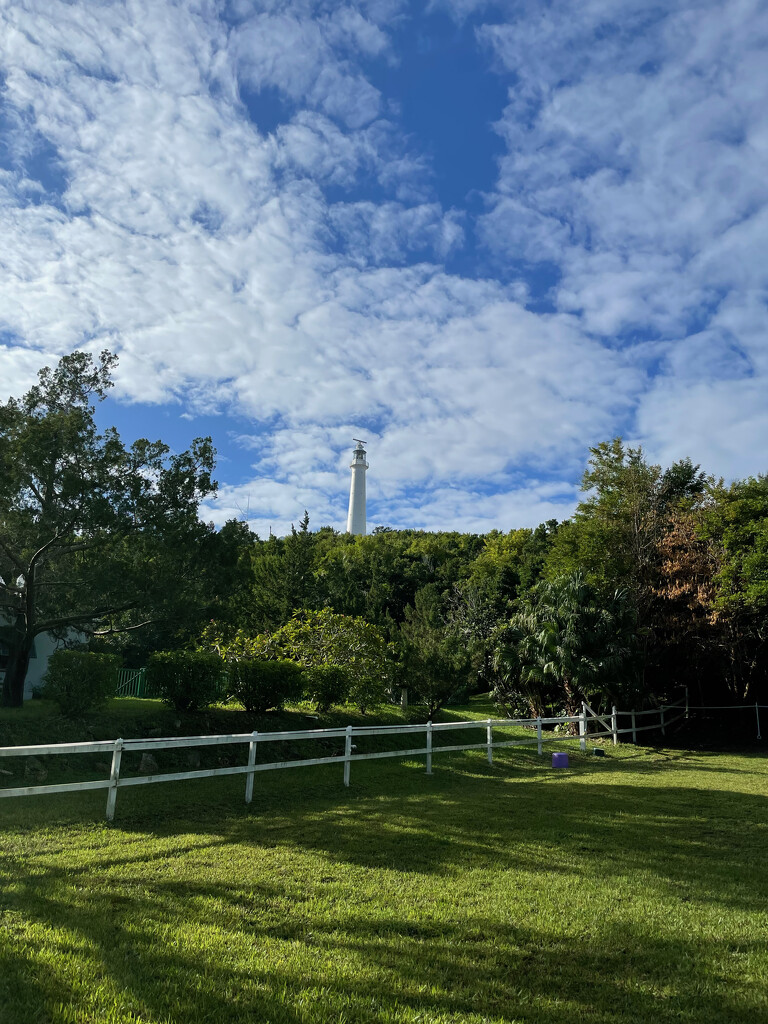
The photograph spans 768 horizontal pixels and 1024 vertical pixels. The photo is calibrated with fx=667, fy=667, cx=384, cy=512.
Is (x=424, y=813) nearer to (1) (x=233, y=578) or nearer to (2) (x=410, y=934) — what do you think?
(2) (x=410, y=934)

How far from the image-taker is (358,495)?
376ft

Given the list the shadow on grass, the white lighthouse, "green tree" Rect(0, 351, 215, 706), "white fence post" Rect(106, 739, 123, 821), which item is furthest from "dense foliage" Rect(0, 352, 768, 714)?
the white lighthouse

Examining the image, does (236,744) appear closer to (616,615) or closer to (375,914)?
(375,914)

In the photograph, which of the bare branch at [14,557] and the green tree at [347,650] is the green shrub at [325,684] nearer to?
the green tree at [347,650]

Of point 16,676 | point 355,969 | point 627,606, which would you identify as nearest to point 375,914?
point 355,969

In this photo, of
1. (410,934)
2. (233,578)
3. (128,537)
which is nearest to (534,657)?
(233,578)

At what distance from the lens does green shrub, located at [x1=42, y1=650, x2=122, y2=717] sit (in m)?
13.0

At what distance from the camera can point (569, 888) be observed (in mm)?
5781

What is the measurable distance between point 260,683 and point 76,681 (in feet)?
14.3

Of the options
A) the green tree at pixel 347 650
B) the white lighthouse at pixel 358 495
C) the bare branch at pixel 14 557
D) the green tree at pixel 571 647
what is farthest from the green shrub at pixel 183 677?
the white lighthouse at pixel 358 495

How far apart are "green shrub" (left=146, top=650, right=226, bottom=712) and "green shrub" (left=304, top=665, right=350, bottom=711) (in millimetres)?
3309

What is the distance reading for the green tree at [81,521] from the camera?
13.4 meters

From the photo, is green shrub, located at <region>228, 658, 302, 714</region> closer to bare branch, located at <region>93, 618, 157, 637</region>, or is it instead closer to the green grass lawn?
bare branch, located at <region>93, 618, 157, 637</region>

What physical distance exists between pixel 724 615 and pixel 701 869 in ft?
71.2
